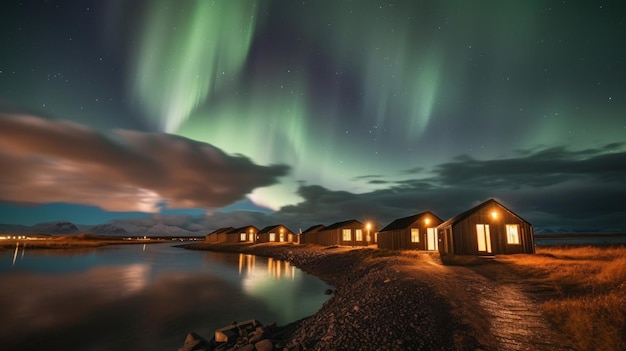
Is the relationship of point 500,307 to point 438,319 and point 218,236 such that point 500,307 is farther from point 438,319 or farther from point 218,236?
point 218,236

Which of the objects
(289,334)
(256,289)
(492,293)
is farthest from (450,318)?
(256,289)

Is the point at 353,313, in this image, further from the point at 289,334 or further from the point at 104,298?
the point at 104,298

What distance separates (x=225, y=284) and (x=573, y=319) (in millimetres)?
29904

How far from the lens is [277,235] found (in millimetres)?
86062

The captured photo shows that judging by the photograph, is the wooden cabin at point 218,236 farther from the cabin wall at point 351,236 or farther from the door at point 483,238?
the door at point 483,238

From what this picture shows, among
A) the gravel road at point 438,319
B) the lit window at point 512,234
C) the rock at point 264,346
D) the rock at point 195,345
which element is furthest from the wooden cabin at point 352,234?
the rock at point 264,346

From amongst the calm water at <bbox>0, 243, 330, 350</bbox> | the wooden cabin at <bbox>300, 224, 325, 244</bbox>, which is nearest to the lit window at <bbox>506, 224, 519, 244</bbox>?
the calm water at <bbox>0, 243, 330, 350</bbox>

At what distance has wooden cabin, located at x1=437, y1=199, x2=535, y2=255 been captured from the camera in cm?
2950

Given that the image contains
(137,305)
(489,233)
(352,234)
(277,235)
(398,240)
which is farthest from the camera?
(277,235)

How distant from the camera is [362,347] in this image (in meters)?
9.91

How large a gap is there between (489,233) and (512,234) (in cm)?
249

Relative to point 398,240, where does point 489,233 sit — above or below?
above

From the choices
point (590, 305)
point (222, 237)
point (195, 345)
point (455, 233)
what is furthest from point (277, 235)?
point (590, 305)

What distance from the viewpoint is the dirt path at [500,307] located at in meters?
9.11
